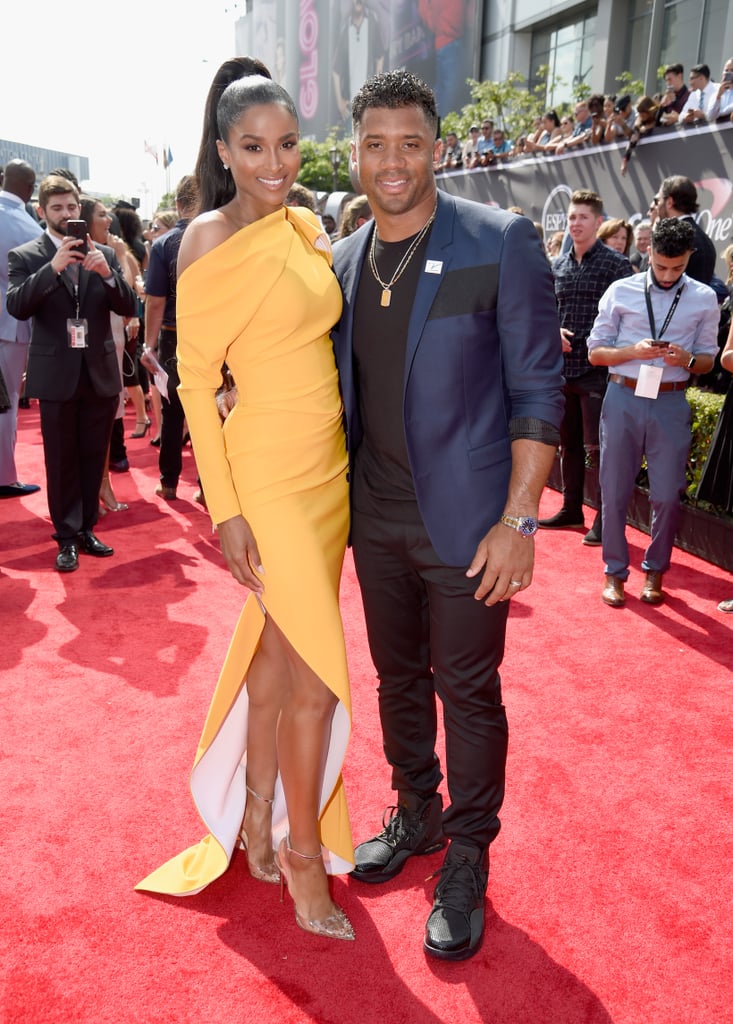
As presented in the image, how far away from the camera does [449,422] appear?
85.0 inches

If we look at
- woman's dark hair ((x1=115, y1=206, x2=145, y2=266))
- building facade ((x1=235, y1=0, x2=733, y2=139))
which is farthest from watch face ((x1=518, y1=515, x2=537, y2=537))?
building facade ((x1=235, y1=0, x2=733, y2=139))

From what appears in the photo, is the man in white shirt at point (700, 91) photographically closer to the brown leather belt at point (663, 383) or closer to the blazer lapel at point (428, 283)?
the brown leather belt at point (663, 383)

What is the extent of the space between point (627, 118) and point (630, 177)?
2.60 meters

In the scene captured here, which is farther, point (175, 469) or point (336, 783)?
point (175, 469)

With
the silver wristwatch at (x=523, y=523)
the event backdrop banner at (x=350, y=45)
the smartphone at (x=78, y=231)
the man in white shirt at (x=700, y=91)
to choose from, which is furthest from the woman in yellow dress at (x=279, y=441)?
the event backdrop banner at (x=350, y=45)

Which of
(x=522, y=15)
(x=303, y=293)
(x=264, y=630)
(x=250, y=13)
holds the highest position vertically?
(x=250, y=13)

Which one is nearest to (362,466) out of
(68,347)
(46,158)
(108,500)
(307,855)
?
(307,855)

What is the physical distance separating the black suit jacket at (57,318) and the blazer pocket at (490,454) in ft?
11.3

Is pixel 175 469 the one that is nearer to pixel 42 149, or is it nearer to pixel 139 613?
pixel 139 613

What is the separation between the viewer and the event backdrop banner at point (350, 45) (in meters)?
31.4

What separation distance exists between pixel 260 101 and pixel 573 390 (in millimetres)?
4205

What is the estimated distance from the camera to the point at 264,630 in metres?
2.40

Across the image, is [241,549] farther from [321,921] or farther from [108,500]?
[108,500]

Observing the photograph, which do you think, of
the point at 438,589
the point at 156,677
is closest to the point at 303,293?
the point at 438,589
